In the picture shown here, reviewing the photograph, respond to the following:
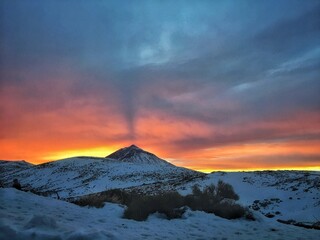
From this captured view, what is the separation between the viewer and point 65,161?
7656cm

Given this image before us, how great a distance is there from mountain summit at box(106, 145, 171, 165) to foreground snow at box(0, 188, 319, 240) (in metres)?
88.4

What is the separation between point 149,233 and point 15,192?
5796mm

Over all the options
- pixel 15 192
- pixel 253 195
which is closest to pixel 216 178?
pixel 253 195

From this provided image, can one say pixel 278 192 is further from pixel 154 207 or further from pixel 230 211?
pixel 154 207

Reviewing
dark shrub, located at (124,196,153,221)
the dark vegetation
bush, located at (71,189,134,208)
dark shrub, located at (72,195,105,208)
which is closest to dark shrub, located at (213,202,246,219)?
the dark vegetation

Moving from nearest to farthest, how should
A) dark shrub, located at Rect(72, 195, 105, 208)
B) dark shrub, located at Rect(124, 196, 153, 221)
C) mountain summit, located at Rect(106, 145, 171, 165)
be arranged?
dark shrub, located at Rect(124, 196, 153, 221) < dark shrub, located at Rect(72, 195, 105, 208) < mountain summit, located at Rect(106, 145, 171, 165)

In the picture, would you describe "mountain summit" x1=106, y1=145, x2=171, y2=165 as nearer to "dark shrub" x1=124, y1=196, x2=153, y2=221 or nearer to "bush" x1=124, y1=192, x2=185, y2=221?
"bush" x1=124, y1=192, x2=185, y2=221

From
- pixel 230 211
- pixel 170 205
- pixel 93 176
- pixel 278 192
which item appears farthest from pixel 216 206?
pixel 93 176

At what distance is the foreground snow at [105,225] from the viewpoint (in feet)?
24.2

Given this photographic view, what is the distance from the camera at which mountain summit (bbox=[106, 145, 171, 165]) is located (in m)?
106

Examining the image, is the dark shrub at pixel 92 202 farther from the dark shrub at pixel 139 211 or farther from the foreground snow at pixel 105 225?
the dark shrub at pixel 139 211

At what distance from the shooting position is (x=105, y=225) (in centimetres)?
Answer: 998

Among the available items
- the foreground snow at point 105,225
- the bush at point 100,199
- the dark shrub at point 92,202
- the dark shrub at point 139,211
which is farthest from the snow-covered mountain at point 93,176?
the foreground snow at point 105,225

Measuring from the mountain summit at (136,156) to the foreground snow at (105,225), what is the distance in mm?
88433
